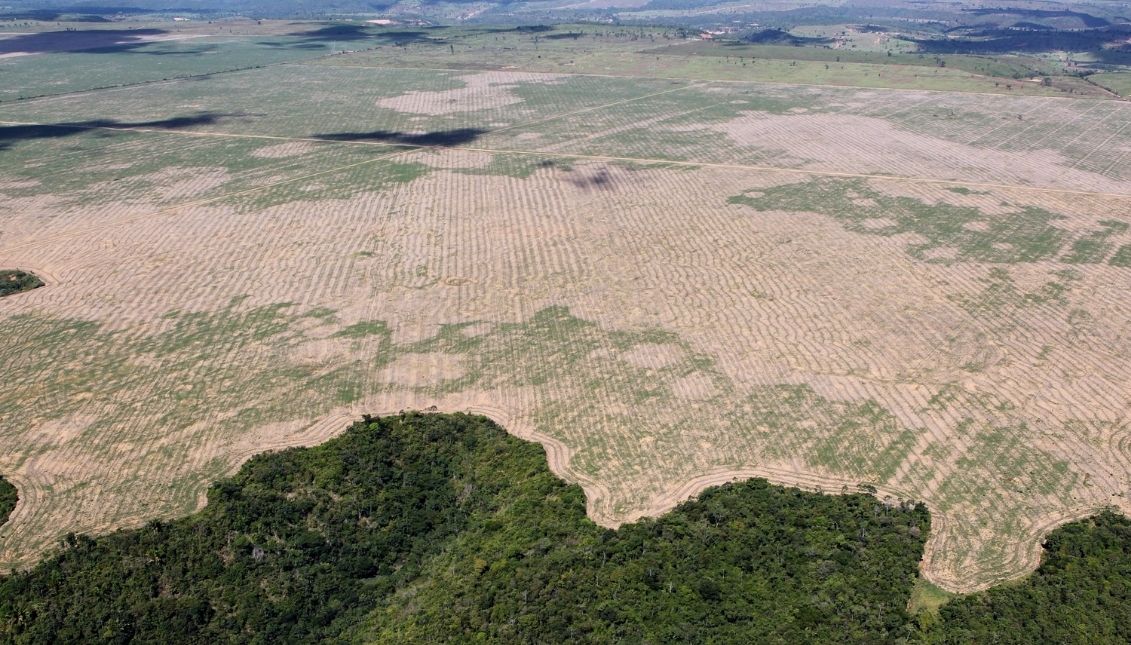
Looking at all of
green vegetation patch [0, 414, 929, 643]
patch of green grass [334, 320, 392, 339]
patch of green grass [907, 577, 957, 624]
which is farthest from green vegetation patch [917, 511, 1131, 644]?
patch of green grass [334, 320, 392, 339]

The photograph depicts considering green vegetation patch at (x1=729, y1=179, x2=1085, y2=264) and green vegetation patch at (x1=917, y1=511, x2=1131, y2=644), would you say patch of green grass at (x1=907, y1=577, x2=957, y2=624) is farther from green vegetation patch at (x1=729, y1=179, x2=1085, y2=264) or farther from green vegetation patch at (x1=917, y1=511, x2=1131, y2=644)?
green vegetation patch at (x1=729, y1=179, x2=1085, y2=264)

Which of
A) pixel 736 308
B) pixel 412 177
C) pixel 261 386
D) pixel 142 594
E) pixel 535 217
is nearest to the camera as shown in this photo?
pixel 142 594

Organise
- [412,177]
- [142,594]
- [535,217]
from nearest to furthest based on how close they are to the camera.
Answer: [142,594], [535,217], [412,177]

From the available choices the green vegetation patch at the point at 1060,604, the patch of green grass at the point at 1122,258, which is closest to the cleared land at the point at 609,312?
the patch of green grass at the point at 1122,258

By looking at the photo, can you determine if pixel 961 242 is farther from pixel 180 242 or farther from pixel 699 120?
pixel 180 242

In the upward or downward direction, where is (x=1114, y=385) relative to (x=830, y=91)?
downward

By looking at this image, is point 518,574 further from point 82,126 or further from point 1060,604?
point 82,126

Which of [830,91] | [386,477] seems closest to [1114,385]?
[386,477]

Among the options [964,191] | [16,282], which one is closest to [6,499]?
[16,282]
